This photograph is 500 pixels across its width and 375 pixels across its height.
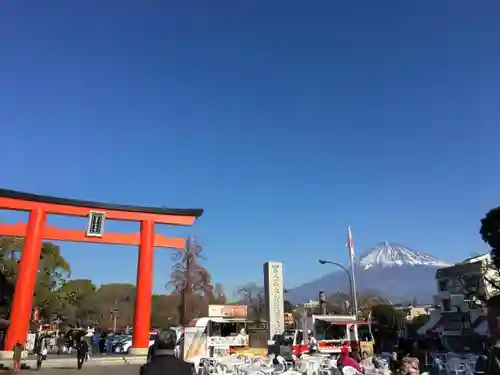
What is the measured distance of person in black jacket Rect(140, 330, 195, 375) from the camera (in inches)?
120

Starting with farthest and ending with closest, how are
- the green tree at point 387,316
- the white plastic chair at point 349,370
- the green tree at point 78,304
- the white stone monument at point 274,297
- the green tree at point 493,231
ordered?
the green tree at point 387,316 < the green tree at point 78,304 < the green tree at point 493,231 < the white stone monument at point 274,297 < the white plastic chair at point 349,370

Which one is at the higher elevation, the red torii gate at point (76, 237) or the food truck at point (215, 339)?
the red torii gate at point (76, 237)

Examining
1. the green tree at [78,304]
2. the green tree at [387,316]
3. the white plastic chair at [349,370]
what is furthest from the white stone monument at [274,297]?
the green tree at [387,316]

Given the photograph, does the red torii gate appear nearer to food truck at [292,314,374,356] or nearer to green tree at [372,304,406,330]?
food truck at [292,314,374,356]

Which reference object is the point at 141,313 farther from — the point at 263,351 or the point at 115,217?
the point at 263,351

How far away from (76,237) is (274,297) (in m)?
11.8

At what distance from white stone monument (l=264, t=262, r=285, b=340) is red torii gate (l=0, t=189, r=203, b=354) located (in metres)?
5.68

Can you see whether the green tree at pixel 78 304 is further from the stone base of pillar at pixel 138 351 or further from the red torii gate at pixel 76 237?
the stone base of pillar at pixel 138 351

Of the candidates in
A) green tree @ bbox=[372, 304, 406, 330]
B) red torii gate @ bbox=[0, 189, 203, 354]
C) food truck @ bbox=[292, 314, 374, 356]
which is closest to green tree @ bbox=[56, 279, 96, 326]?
red torii gate @ bbox=[0, 189, 203, 354]

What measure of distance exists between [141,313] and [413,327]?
3508 centimetres

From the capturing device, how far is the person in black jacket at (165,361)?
3.05 meters

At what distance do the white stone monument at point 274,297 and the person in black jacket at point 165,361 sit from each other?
22.1 metres

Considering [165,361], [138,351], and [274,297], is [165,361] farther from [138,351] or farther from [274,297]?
[274,297]

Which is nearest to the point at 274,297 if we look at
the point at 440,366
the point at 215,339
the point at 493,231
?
the point at 215,339
